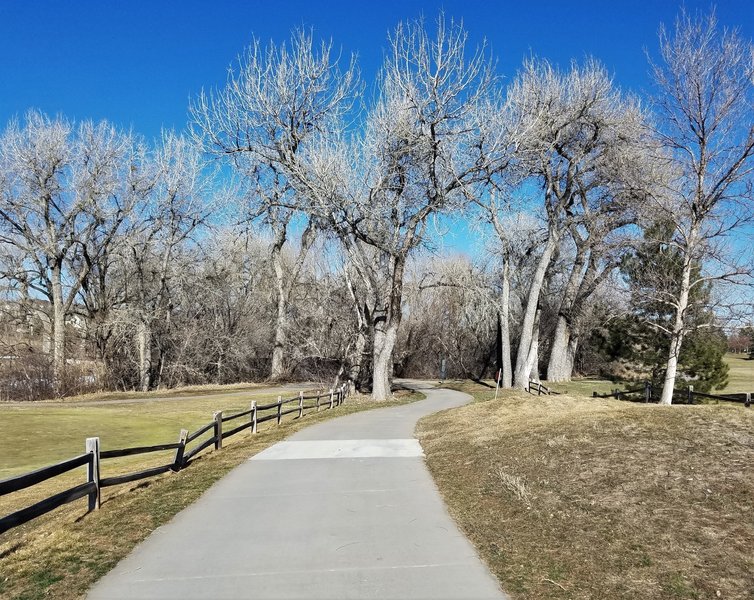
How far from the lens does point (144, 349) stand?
126 ft

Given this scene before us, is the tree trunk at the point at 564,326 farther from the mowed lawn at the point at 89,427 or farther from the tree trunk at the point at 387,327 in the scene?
the mowed lawn at the point at 89,427

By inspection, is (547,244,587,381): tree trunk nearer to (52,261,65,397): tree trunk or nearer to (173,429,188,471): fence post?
(52,261,65,397): tree trunk

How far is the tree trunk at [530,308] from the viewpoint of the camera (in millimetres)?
32719

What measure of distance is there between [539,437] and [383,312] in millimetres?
16789

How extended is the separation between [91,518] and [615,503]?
6419mm

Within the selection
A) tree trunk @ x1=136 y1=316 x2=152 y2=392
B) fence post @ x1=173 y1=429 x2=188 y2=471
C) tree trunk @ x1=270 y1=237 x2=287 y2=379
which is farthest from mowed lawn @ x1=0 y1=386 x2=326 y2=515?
tree trunk @ x1=270 y1=237 x2=287 y2=379

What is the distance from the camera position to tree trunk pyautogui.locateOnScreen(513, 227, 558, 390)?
32719 millimetres

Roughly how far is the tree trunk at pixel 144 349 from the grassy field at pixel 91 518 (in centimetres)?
1850

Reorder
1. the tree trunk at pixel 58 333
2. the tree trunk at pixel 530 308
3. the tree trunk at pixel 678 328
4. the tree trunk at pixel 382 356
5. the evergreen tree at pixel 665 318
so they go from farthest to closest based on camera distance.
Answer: the tree trunk at pixel 58 333 → the tree trunk at pixel 530 308 → the tree trunk at pixel 382 356 → the evergreen tree at pixel 665 318 → the tree trunk at pixel 678 328

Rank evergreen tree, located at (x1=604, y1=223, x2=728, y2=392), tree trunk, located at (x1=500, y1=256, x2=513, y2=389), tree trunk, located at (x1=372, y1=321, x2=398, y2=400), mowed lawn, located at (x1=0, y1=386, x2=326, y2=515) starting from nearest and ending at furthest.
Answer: mowed lawn, located at (x1=0, y1=386, x2=326, y2=515) → evergreen tree, located at (x1=604, y1=223, x2=728, y2=392) → tree trunk, located at (x1=372, y1=321, x2=398, y2=400) → tree trunk, located at (x1=500, y1=256, x2=513, y2=389)

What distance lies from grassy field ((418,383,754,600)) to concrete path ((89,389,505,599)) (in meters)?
0.44

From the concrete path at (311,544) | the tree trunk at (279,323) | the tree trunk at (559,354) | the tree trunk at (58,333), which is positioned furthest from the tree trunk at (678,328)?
the tree trunk at (58,333)

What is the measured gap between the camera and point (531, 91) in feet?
104

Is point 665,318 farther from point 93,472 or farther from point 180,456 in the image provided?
point 93,472
